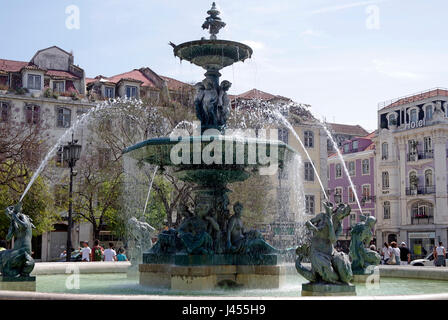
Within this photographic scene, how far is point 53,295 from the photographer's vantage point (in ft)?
19.3

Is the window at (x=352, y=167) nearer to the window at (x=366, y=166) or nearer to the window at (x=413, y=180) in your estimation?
the window at (x=366, y=166)

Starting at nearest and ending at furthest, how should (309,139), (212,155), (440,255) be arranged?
(212,155) < (440,255) < (309,139)

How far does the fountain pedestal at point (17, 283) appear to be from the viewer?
9156 mm

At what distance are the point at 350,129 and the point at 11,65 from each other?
126 ft

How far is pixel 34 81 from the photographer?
4231 cm

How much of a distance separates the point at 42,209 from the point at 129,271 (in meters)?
20.9

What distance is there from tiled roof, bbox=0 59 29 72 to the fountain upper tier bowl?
112 ft

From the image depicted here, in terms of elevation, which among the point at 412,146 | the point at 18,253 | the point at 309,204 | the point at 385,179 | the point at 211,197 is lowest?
the point at 18,253

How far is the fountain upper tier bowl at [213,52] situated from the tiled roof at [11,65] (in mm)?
34123


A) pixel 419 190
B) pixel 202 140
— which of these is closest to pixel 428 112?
pixel 419 190

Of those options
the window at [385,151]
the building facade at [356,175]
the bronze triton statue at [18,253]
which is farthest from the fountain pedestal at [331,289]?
the building facade at [356,175]

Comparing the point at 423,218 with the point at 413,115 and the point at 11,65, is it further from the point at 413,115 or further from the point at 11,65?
the point at 11,65

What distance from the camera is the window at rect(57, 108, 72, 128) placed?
43062 millimetres
